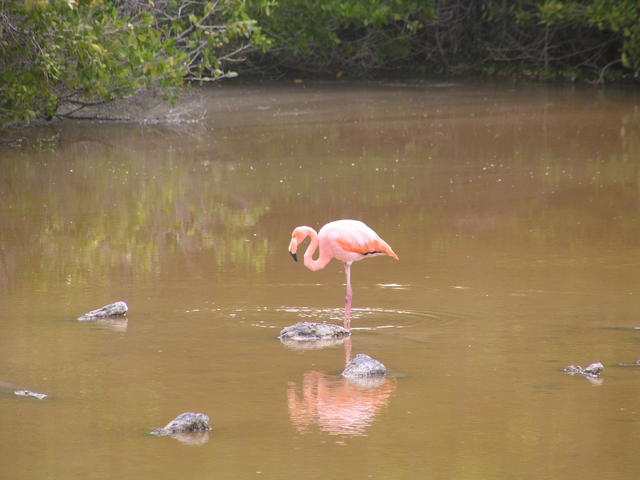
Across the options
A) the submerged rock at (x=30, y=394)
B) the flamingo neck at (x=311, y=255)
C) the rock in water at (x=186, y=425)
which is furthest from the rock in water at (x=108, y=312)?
the rock in water at (x=186, y=425)

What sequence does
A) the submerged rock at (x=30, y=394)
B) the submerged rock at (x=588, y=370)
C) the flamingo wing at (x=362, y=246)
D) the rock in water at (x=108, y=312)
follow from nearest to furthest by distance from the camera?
the submerged rock at (x=30, y=394), the submerged rock at (x=588, y=370), the rock in water at (x=108, y=312), the flamingo wing at (x=362, y=246)

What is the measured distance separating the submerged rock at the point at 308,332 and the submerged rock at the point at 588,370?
52.2 inches

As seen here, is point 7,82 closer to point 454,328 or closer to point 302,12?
point 454,328

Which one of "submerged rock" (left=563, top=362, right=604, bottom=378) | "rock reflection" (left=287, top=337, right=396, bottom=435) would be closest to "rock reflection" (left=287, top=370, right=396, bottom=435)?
"rock reflection" (left=287, top=337, right=396, bottom=435)

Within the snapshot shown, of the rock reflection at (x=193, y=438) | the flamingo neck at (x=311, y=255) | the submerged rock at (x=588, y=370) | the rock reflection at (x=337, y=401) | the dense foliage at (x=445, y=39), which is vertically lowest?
the rock reflection at (x=337, y=401)

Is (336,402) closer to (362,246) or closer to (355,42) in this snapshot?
(362,246)

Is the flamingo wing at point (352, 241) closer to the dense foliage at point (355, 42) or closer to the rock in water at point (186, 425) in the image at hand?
the rock in water at point (186, 425)

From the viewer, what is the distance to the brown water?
5.02 m

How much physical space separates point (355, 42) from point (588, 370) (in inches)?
828

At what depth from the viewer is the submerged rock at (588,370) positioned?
19.3 ft

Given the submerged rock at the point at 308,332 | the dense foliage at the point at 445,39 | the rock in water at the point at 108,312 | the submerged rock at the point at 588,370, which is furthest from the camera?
the dense foliage at the point at 445,39

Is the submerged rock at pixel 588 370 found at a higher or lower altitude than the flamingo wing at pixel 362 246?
lower

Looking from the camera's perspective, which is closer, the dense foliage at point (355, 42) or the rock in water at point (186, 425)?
the rock in water at point (186, 425)

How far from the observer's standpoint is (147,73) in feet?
47.8
